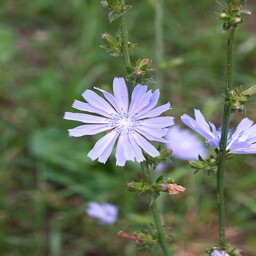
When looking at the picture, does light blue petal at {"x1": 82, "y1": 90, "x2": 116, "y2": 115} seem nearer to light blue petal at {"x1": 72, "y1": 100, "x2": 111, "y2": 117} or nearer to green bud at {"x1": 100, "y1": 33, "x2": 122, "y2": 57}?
light blue petal at {"x1": 72, "y1": 100, "x2": 111, "y2": 117}

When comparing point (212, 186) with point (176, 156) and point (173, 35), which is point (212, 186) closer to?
point (176, 156)

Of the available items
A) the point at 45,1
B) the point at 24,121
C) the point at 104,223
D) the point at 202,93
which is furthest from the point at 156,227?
the point at 45,1

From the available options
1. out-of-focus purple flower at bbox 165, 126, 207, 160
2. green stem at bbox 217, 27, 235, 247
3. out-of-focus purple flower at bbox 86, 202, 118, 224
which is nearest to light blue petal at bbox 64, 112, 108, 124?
green stem at bbox 217, 27, 235, 247

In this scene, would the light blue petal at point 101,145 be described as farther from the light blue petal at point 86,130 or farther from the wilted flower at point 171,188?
the wilted flower at point 171,188

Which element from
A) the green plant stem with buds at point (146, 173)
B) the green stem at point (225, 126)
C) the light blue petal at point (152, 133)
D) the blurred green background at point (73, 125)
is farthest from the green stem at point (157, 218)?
the blurred green background at point (73, 125)

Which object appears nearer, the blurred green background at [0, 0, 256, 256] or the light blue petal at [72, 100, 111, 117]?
the light blue petal at [72, 100, 111, 117]

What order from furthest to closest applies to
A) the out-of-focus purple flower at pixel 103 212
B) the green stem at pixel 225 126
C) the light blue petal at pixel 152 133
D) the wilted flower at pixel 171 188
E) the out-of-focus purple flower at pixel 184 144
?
the out-of-focus purple flower at pixel 184 144
the out-of-focus purple flower at pixel 103 212
the wilted flower at pixel 171 188
the light blue petal at pixel 152 133
the green stem at pixel 225 126

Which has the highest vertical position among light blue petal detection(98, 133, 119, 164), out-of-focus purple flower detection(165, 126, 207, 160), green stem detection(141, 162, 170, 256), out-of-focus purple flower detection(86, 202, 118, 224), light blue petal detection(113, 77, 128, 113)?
out-of-focus purple flower detection(165, 126, 207, 160)
